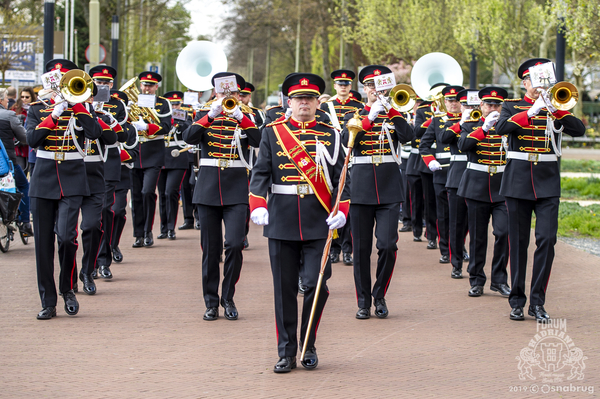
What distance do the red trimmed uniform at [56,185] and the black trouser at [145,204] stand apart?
173 inches

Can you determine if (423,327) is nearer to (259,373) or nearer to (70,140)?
(259,373)

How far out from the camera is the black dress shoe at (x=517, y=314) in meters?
7.62

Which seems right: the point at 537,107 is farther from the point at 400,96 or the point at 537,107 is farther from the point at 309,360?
the point at 309,360

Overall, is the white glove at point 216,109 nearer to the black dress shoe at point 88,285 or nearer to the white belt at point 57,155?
the white belt at point 57,155

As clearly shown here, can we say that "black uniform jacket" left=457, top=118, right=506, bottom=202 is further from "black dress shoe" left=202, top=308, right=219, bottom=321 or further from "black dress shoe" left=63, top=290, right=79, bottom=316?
"black dress shoe" left=63, top=290, right=79, bottom=316

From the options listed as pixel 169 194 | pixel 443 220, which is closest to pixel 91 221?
pixel 169 194

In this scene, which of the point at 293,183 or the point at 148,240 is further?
the point at 148,240

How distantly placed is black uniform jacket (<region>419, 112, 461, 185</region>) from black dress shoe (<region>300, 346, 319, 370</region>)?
4408 mm

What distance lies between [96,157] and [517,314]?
4.27m

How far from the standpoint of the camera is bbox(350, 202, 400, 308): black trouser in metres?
7.75

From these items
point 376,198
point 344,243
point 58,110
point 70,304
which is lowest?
point 70,304

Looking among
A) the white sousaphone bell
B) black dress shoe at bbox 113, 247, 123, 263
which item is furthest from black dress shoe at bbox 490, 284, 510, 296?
black dress shoe at bbox 113, 247, 123, 263

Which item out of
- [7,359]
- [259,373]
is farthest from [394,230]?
[7,359]

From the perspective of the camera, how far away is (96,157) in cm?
836
